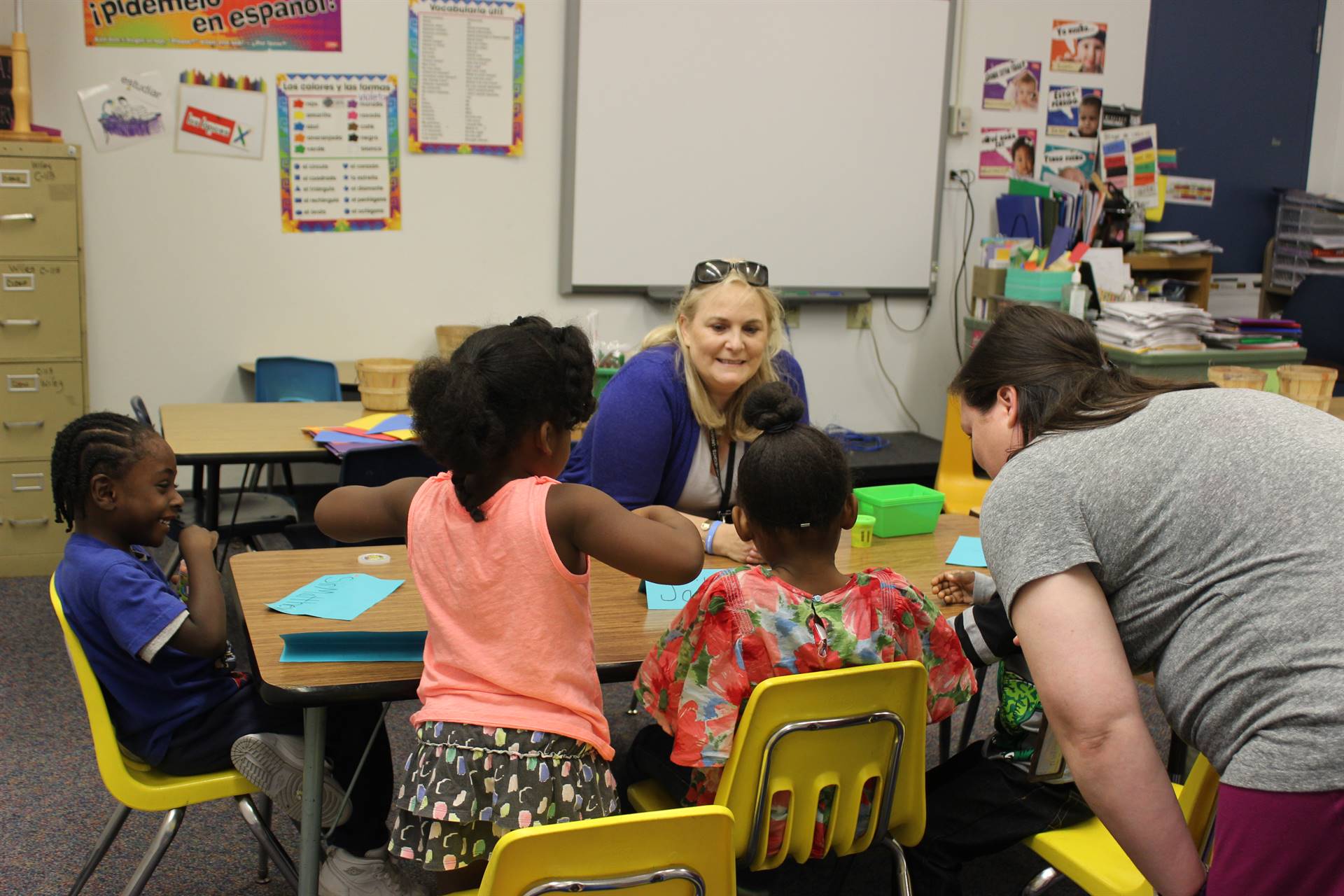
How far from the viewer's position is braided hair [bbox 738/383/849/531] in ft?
5.19

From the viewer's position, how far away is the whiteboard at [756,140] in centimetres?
466

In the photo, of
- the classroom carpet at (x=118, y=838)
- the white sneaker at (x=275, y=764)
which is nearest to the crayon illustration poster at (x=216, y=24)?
the classroom carpet at (x=118, y=838)

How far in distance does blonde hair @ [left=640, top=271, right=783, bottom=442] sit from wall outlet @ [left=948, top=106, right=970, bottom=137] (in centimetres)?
305

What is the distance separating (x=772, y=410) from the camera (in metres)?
1.65

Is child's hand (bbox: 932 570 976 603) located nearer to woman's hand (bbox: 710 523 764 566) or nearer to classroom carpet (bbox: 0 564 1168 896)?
woman's hand (bbox: 710 523 764 566)

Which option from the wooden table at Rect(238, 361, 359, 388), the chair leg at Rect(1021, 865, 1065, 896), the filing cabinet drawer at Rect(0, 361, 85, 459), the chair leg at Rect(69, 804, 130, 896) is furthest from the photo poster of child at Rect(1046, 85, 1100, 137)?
the chair leg at Rect(69, 804, 130, 896)

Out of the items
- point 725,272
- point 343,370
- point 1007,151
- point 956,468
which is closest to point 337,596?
point 725,272

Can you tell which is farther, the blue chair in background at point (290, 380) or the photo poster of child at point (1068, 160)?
the photo poster of child at point (1068, 160)

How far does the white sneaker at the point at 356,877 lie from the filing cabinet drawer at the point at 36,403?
255 cm

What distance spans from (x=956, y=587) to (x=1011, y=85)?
4.06 metres

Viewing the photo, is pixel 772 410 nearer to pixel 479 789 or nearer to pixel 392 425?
pixel 479 789

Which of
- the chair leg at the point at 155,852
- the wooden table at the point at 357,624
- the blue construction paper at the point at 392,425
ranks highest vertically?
the blue construction paper at the point at 392,425

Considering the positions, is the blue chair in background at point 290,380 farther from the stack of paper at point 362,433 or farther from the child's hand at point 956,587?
the child's hand at point 956,587

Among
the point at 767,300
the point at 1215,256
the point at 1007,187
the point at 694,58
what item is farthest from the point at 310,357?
the point at 1215,256
